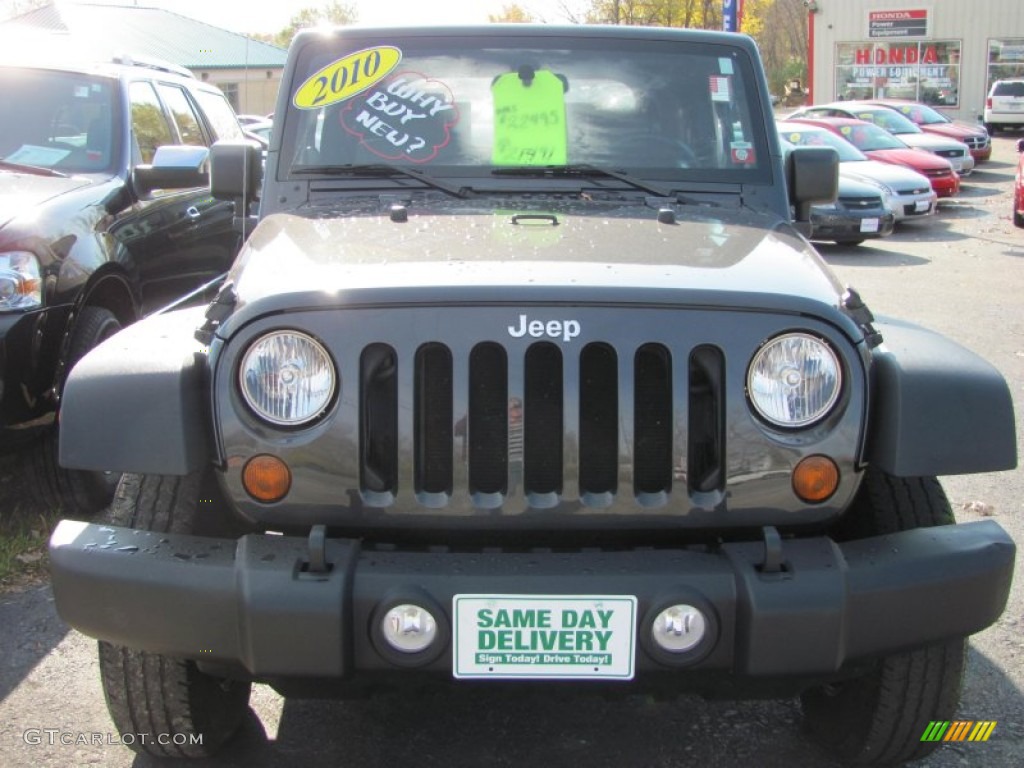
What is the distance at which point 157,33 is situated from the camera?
37.8 metres

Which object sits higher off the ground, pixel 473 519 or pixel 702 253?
pixel 702 253

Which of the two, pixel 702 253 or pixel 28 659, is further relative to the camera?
pixel 28 659

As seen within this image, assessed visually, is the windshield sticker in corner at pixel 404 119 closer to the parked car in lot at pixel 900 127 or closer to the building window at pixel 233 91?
the parked car in lot at pixel 900 127

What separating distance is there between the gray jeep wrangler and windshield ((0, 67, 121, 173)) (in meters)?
2.83

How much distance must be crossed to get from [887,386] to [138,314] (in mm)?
3666

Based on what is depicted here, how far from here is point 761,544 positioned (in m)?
2.37

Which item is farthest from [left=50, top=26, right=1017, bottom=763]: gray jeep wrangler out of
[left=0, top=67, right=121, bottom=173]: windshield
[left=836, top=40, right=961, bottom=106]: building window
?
[left=836, top=40, right=961, bottom=106]: building window

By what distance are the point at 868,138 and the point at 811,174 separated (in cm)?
1586

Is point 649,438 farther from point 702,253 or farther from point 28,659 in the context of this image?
point 28,659

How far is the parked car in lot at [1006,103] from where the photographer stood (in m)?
33.9

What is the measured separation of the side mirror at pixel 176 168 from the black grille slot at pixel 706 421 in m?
3.05

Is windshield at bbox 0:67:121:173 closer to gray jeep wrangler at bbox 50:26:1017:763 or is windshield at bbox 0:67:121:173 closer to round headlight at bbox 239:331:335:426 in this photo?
gray jeep wrangler at bbox 50:26:1017:763

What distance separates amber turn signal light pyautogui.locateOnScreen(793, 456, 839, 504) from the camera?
245 centimetres

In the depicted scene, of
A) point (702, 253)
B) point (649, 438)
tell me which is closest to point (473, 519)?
point (649, 438)
